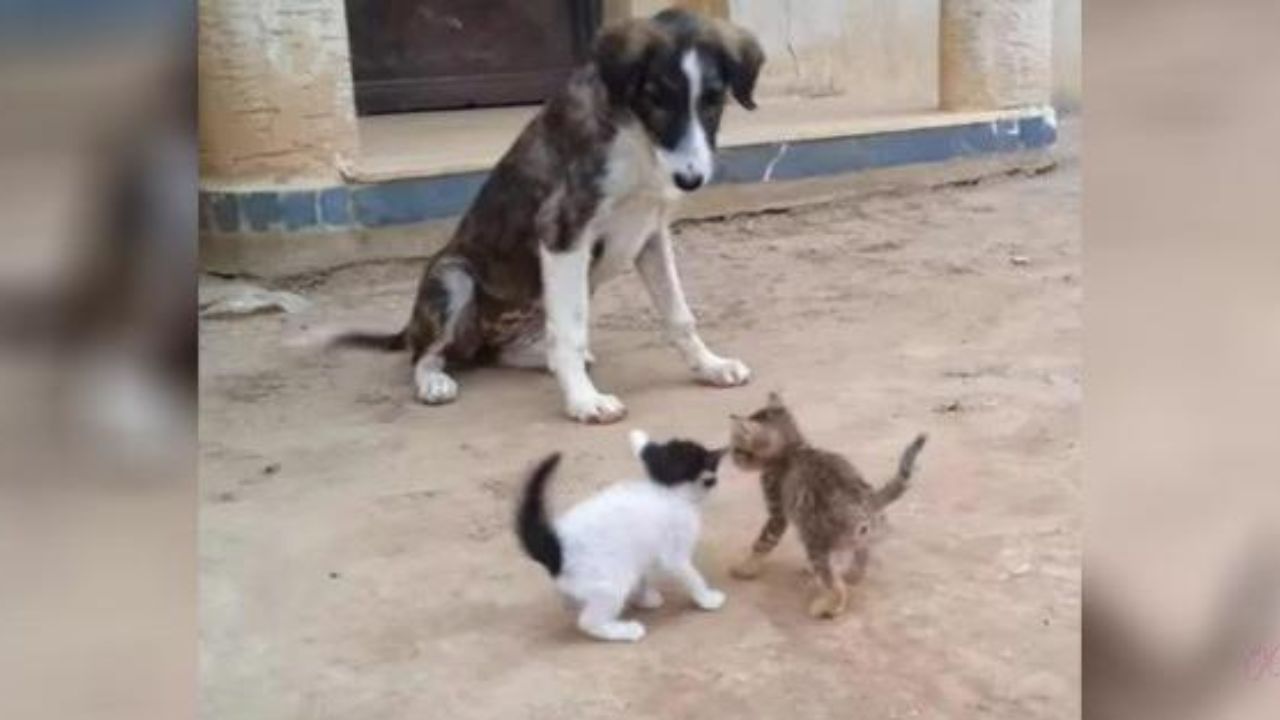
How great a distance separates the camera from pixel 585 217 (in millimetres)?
1783

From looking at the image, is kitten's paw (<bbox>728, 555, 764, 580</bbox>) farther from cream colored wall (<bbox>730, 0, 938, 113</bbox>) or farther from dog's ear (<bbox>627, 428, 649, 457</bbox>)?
cream colored wall (<bbox>730, 0, 938, 113</bbox>)

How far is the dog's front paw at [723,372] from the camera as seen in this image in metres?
1.56

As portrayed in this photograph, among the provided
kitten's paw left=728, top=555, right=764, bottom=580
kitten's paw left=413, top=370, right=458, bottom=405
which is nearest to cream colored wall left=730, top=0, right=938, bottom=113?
kitten's paw left=413, top=370, right=458, bottom=405

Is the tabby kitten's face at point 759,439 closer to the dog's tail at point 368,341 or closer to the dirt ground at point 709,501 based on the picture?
the dirt ground at point 709,501

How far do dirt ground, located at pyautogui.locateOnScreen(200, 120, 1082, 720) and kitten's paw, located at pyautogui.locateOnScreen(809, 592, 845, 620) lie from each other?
11 mm

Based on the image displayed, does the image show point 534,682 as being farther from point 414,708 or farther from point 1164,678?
point 1164,678

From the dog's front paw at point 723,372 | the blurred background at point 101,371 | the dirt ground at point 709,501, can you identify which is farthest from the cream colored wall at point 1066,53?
the blurred background at point 101,371

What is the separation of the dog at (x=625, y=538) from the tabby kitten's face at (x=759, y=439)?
0.04 meters

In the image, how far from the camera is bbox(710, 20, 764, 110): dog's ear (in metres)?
1.56

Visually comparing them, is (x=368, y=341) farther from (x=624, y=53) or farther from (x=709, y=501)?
(x=709, y=501)

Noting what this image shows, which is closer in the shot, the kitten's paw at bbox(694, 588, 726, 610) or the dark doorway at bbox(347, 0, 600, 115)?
the kitten's paw at bbox(694, 588, 726, 610)

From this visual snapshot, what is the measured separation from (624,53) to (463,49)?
0.31 m

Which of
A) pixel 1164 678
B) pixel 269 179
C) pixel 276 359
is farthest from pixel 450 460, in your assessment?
pixel 1164 678

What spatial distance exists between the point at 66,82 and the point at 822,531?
2.86 feet
